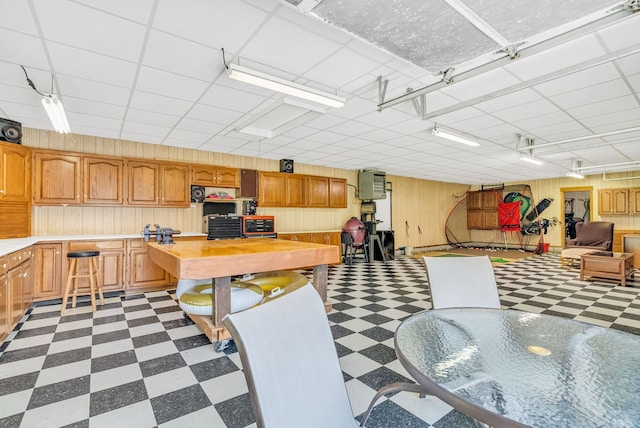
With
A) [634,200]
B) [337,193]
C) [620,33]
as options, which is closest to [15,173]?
[337,193]

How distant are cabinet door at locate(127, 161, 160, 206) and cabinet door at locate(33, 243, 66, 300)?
1338mm

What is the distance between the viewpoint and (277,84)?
2902mm

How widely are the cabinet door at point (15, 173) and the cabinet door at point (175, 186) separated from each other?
1.85m

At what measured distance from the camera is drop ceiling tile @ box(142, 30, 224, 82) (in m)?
2.49

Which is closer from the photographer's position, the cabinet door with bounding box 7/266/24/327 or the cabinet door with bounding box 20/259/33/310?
the cabinet door with bounding box 7/266/24/327

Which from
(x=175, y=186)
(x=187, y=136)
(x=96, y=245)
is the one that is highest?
(x=187, y=136)

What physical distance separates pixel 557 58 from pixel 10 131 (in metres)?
6.99

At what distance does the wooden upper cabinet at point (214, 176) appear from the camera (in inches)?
237

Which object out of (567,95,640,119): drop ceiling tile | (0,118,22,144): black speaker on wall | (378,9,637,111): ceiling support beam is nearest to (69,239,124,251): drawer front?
(0,118,22,144): black speaker on wall

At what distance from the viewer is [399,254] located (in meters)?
9.94

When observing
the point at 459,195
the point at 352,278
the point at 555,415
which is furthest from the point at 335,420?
the point at 459,195

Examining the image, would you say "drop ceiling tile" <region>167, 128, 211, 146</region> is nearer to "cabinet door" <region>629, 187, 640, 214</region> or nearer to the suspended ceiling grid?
the suspended ceiling grid

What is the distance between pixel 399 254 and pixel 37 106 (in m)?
9.25

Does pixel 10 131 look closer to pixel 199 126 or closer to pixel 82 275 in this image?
pixel 82 275
